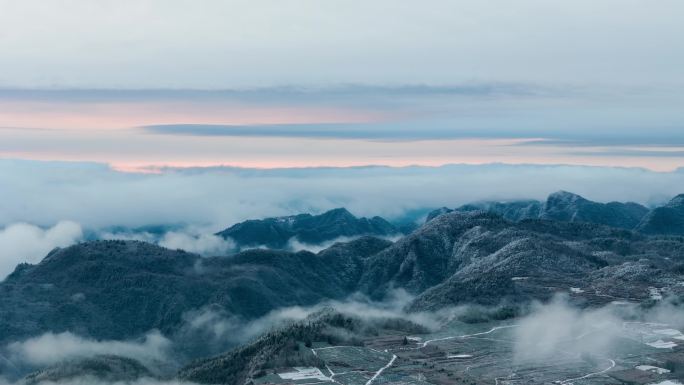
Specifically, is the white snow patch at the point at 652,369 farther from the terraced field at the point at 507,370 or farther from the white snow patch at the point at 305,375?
the white snow patch at the point at 305,375

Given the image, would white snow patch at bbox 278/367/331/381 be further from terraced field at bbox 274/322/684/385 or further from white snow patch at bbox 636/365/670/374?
white snow patch at bbox 636/365/670/374

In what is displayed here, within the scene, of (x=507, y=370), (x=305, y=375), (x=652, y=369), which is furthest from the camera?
(x=507, y=370)

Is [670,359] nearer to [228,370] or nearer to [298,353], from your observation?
[298,353]

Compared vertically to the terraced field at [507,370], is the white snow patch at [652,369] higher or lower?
higher

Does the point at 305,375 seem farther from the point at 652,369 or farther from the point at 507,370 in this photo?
the point at 652,369

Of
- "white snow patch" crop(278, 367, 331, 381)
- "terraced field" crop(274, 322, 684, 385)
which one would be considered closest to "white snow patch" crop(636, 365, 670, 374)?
"terraced field" crop(274, 322, 684, 385)

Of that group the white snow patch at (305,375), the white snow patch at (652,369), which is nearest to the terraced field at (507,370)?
the white snow patch at (652,369)

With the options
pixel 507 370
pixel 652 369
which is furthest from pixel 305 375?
pixel 652 369

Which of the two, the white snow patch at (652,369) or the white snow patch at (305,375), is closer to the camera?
the white snow patch at (305,375)
